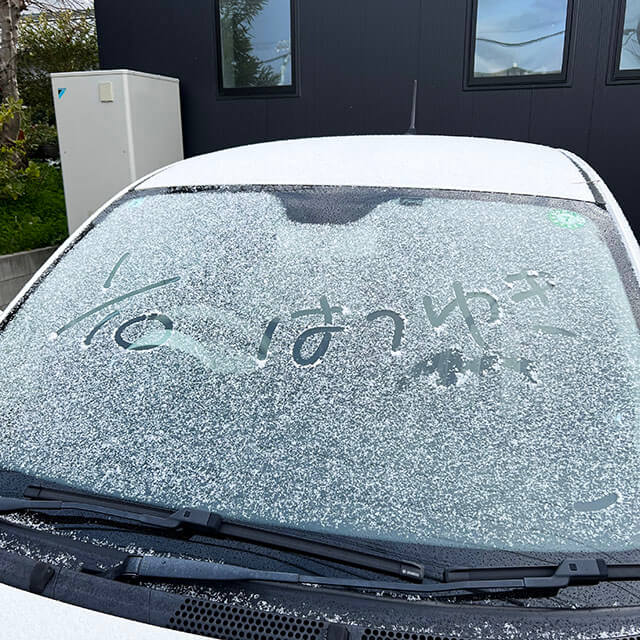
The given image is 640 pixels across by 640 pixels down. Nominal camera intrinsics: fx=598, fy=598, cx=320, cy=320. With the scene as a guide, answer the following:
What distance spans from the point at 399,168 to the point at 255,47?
480cm

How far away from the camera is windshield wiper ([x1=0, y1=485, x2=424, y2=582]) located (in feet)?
2.98

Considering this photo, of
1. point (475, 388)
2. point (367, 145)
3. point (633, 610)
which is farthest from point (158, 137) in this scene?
point (633, 610)

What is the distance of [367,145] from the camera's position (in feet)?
6.23

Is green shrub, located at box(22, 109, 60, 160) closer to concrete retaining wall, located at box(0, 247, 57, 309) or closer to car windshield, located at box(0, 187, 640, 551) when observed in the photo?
concrete retaining wall, located at box(0, 247, 57, 309)

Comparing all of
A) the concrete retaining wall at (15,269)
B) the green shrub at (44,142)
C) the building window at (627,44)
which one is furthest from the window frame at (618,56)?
the green shrub at (44,142)

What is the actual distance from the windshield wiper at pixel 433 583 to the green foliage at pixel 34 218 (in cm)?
541

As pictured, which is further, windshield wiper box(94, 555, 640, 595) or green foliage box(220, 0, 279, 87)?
green foliage box(220, 0, 279, 87)

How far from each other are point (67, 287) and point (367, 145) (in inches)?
39.5

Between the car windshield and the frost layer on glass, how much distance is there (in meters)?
4.07

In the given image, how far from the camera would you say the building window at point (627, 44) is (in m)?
4.54

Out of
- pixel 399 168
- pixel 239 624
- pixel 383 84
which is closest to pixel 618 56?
pixel 383 84


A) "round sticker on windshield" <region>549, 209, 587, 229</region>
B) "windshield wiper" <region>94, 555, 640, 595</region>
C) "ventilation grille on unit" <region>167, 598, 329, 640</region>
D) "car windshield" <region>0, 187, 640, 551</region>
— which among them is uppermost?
"round sticker on windshield" <region>549, 209, 587, 229</region>

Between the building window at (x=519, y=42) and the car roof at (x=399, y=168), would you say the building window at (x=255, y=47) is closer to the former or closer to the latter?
the building window at (x=519, y=42)

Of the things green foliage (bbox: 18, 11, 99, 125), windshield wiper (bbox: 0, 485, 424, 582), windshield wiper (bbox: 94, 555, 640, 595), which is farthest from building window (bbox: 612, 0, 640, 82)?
green foliage (bbox: 18, 11, 99, 125)
